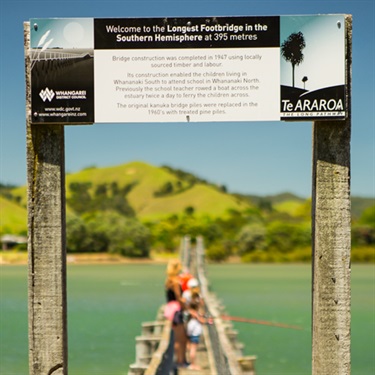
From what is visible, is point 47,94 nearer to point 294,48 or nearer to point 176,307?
point 294,48

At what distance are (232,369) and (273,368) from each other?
17.2 m

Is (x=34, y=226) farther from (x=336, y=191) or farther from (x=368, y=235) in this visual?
(x=368, y=235)

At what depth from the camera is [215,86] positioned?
4.25 metres

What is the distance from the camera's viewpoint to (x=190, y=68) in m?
4.26

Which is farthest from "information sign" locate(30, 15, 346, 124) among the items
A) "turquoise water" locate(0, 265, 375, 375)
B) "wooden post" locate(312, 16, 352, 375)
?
"turquoise water" locate(0, 265, 375, 375)

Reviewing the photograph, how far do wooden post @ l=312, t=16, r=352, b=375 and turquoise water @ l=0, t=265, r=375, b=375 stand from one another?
17806 mm

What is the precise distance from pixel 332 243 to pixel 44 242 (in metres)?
1.52

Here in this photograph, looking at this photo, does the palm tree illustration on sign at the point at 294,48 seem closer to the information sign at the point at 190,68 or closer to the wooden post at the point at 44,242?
the information sign at the point at 190,68

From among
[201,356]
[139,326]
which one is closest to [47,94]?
[201,356]

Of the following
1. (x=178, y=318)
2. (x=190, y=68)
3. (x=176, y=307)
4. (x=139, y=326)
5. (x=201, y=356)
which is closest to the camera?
(x=190, y=68)

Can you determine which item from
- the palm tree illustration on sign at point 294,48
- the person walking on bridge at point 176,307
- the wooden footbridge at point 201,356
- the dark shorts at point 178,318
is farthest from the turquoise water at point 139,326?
the palm tree illustration on sign at point 294,48

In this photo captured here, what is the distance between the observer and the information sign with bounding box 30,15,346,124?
4.25 metres

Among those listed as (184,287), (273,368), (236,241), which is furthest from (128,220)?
(184,287)

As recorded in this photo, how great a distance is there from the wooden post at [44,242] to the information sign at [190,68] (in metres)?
0.16
